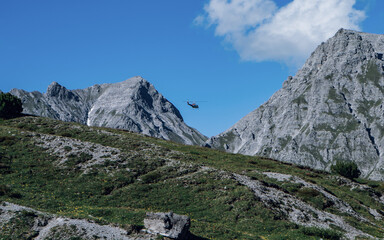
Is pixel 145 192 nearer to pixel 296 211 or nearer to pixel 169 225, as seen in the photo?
pixel 169 225

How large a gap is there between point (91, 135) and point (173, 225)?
170ft

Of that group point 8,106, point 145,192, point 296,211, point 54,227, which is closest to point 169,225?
point 54,227

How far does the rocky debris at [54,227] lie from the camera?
25.4 meters

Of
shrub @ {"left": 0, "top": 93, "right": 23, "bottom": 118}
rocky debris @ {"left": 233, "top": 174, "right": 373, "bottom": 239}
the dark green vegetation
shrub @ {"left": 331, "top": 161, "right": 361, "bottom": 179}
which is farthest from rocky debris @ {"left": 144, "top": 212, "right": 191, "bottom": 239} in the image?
shrub @ {"left": 0, "top": 93, "right": 23, "bottom": 118}

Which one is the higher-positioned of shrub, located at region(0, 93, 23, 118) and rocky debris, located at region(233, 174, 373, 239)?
shrub, located at region(0, 93, 23, 118)

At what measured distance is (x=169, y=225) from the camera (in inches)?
1043

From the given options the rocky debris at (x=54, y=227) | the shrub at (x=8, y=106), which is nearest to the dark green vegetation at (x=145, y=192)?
the rocky debris at (x=54, y=227)

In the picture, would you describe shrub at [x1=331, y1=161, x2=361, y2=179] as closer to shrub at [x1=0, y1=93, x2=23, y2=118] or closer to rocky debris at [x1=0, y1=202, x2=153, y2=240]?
rocky debris at [x1=0, y1=202, x2=153, y2=240]

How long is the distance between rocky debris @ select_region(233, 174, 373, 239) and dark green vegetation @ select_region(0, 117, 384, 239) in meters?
1.43

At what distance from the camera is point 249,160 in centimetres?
7731

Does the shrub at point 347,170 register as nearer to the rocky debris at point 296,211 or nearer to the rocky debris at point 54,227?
the rocky debris at point 296,211

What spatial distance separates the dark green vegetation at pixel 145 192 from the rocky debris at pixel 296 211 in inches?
56.1

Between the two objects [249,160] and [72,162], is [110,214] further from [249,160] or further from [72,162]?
[249,160]

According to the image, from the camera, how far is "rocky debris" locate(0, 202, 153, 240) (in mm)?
25375
